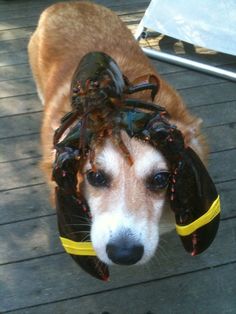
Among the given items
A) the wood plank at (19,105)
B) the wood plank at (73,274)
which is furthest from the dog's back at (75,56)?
the wood plank at (73,274)

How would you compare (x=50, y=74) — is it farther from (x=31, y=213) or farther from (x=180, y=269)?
(x=180, y=269)

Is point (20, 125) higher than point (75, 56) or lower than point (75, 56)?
lower

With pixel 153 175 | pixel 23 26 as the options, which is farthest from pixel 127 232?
pixel 23 26

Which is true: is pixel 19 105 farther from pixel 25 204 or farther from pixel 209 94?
pixel 209 94

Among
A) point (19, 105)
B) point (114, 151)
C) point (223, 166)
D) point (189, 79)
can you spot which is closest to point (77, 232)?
point (114, 151)

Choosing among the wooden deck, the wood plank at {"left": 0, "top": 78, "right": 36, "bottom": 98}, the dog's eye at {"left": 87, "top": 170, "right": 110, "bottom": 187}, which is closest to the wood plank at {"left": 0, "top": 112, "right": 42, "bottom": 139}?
the wooden deck

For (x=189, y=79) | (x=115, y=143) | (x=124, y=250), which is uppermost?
(x=115, y=143)
